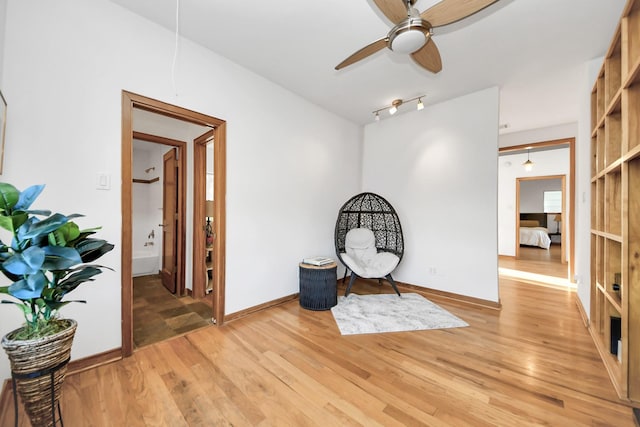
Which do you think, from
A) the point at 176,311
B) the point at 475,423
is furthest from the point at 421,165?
the point at 176,311

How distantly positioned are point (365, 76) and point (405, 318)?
8.83 ft

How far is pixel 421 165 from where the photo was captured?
3.65 metres

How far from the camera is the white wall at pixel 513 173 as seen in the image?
5.98 meters

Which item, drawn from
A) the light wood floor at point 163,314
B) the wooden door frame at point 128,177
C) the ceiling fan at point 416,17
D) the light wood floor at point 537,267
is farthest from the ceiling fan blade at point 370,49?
the light wood floor at point 537,267

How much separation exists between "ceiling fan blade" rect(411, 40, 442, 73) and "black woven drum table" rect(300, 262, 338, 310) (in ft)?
7.15

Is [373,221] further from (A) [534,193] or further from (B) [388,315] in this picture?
(A) [534,193]

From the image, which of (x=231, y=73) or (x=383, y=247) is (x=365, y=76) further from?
(x=383, y=247)

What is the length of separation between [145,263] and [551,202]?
1179 cm

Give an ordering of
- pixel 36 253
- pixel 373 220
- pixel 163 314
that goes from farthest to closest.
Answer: pixel 373 220 < pixel 163 314 < pixel 36 253

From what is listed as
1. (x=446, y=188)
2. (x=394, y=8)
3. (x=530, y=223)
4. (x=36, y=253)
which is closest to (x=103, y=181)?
(x=36, y=253)

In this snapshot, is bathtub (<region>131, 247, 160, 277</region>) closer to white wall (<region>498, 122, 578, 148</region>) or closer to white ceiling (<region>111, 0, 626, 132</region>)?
white ceiling (<region>111, 0, 626, 132</region>)

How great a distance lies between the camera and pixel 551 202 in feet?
28.2

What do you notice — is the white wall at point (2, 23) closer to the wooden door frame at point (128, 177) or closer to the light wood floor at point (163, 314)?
the wooden door frame at point (128, 177)

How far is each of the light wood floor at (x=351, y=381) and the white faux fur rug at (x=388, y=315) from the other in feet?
0.41
